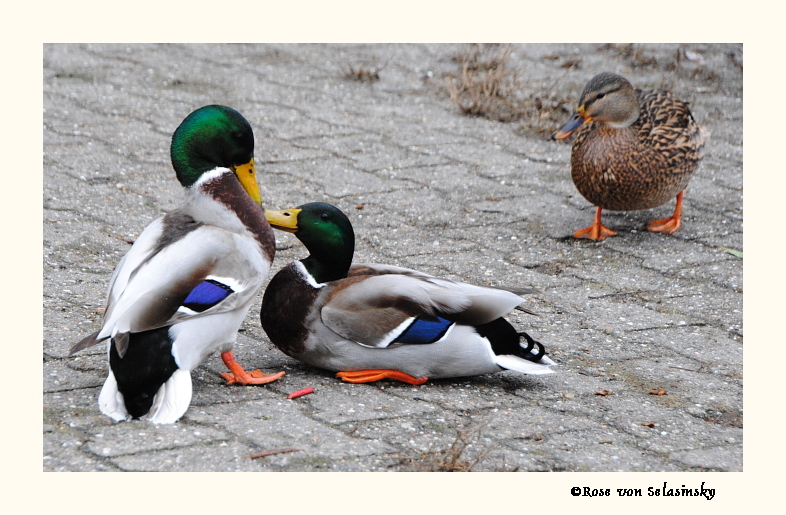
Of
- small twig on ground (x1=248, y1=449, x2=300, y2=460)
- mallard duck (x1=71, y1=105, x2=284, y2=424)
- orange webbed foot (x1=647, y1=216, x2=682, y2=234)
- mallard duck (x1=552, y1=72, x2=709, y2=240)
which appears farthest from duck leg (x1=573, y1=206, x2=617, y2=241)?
small twig on ground (x1=248, y1=449, x2=300, y2=460)

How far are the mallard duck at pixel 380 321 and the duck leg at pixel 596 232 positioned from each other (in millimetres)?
1838

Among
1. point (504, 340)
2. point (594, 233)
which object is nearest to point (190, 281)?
point (504, 340)

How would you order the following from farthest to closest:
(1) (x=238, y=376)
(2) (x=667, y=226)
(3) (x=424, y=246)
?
(2) (x=667, y=226)
(3) (x=424, y=246)
(1) (x=238, y=376)

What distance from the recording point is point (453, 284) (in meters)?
3.31

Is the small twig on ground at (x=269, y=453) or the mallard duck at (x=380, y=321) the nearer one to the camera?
the small twig on ground at (x=269, y=453)

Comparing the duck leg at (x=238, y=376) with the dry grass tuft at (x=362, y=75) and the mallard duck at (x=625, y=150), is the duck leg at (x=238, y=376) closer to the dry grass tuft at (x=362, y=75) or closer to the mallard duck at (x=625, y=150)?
the mallard duck at (x=625, y=150)

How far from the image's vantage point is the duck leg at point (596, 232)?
5066mm

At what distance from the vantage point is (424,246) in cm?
485

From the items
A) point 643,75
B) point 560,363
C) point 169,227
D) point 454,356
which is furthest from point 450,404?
point 643,75

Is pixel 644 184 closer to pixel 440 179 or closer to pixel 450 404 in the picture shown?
pixel 440 179

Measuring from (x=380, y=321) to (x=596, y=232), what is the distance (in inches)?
87.1

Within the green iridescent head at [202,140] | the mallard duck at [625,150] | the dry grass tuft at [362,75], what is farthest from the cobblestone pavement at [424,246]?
the green iridescent head at [202,140]

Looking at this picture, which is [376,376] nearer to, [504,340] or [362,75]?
[504,340]

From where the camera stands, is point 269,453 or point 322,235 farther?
point 322,235
